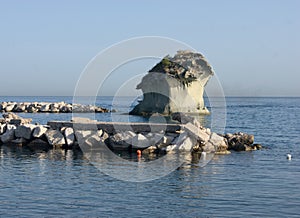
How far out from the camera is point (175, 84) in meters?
83.9

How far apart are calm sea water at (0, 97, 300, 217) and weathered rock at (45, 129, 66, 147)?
3890 mm

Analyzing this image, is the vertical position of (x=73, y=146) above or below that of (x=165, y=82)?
below

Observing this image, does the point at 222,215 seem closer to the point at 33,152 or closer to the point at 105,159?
the point at 105,159

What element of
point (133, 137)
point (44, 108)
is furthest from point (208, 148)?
point (44, 108)

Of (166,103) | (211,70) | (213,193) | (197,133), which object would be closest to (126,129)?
(197,133)

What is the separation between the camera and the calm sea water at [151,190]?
1861cm

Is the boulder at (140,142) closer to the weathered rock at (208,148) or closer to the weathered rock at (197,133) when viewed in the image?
the weathered rock at (197,133)

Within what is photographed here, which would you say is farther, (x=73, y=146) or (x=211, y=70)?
(x=211, y=70)

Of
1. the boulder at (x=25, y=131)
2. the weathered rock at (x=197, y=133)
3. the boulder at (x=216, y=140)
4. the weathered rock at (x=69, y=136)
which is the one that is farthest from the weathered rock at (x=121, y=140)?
the boulder at (x=25, y=131)

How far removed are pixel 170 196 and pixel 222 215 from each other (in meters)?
3.33

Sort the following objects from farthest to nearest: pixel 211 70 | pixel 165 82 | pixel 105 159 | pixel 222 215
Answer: pixel 211 70 → pixel 165 82 → pixel 105 159 → pixel 222 215

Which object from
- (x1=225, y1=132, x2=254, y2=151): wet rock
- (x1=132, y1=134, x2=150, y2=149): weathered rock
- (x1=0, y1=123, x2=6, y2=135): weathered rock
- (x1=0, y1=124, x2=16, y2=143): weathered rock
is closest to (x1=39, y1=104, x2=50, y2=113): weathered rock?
(x1=0, y1=123, x2=6, y2=135): weathered rock

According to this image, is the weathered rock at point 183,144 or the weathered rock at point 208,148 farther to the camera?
the weathered rock at point 208,148

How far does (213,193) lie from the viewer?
21.5 metres
